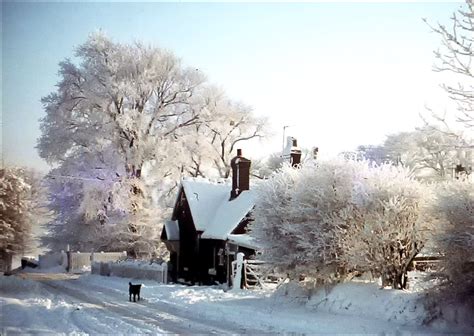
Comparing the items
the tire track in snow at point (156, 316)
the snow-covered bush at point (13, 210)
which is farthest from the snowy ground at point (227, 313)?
the snow-covered bush at point (13, 210)

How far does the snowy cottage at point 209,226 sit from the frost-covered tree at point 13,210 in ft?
25.4

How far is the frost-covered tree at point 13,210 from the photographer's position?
1938 centimetres

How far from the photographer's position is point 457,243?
12.2 meters

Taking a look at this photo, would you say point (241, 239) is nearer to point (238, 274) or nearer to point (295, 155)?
point (238, 274)

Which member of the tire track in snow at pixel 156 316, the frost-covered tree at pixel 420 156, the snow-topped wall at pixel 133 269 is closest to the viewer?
the tire track in snow at pixel 156 316

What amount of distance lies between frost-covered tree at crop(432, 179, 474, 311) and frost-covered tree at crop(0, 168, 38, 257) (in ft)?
45.5

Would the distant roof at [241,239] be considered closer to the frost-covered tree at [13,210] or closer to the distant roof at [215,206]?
the distant roof at [215,206]

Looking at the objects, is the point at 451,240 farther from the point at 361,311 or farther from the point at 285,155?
the point at 285,155

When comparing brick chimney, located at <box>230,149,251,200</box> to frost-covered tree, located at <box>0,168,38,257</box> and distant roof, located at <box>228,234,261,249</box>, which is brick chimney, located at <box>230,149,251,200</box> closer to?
distant roof, located at <box>228,234,261,249</box>

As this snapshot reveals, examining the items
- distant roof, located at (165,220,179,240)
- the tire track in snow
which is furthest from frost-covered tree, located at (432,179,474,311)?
distant roof, located at (165,220,179,240)

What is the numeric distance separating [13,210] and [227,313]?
1080 cm

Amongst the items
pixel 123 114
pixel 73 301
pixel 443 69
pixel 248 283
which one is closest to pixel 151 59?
pixel 123 114

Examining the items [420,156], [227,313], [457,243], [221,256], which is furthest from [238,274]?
[420,156]

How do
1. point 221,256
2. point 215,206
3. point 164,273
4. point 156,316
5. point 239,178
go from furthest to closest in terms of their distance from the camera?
point 215,206
point 239,178
point 164,273
point 221,256
point 156,316
